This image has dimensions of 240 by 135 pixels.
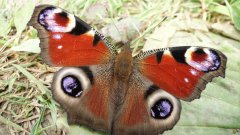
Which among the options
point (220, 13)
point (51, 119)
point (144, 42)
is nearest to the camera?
point (51, 119)

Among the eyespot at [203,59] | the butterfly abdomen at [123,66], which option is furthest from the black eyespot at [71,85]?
the eyespot at [203,59]

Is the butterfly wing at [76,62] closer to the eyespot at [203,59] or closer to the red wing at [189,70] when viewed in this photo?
the red wing at [189,70]

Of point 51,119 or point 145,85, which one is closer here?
point 145,85

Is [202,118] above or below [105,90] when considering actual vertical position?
below

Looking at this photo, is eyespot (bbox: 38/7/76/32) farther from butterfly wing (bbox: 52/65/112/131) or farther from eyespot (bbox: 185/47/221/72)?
eyespot (bbox: 185/47/221/72)

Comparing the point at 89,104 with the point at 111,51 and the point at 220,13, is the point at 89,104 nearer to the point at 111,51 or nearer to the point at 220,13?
the point at 111,51

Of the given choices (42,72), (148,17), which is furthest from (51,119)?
(148,17)

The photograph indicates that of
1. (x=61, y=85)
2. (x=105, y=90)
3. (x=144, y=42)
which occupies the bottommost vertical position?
(x=144, y=42)

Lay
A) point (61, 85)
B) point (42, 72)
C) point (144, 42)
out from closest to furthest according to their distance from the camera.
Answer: point (61, 85)
point (42, 72)
point (144, 42)
